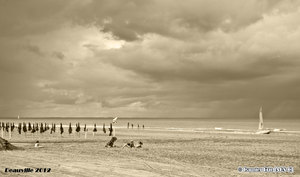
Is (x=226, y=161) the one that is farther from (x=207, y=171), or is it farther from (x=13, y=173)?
(x=13, y=173)

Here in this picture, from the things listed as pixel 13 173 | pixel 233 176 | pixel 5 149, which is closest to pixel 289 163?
pixel 233 176

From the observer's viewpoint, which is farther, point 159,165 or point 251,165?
point 251,165

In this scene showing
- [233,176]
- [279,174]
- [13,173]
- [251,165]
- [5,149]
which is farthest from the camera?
[5,149]

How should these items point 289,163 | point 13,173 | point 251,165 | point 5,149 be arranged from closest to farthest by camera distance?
point 13,173 → point 251,165 → point 289,163 → point 5,149

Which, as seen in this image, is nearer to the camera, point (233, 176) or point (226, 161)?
point (233, 176)

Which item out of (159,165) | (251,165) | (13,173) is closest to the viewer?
(13,173)

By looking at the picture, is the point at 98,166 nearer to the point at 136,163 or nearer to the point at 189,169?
the point at 136,163

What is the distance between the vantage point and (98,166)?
63.5 feet

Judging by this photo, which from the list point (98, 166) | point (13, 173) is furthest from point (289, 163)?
point (13, 173)

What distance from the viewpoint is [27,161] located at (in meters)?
20.7

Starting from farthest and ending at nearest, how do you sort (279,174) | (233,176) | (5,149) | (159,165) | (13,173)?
(5,149), (159,165), (279,174), (233,176), (13,173)

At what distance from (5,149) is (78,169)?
36.3 ft

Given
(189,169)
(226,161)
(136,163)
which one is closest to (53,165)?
(136,163)

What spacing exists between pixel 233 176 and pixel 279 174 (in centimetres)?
303
